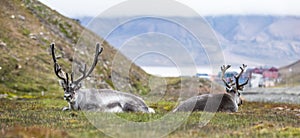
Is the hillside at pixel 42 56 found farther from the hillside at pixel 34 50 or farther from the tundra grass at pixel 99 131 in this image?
the tundra grass at pixel 99 131

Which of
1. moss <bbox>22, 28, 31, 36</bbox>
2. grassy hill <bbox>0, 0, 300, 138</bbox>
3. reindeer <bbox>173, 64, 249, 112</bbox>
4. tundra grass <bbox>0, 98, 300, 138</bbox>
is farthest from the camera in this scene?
moss <bbox>22, 28, 31, 36</bbox>

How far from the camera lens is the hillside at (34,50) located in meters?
68.1

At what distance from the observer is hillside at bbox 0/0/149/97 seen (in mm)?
68062

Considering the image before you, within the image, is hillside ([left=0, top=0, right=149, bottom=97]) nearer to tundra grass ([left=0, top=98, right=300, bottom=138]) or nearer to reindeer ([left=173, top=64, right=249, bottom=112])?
reindeer ([left=173, top=64, right=249, bottom=112])

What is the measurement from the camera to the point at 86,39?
110250 mm

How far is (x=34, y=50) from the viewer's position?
82.9 m

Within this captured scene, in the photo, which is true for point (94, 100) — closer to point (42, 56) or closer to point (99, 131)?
point (99, 131)

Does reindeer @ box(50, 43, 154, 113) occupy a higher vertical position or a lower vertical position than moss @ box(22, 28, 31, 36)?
lower

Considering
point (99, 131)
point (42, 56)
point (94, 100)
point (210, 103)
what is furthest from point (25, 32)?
point (99, 131)

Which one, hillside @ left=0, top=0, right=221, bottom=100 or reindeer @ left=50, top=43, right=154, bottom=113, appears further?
hillside @ left=0, top=0, right=221, bottom=100

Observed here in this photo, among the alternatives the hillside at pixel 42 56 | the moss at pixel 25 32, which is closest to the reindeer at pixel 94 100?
the hillside at pixel 42 56

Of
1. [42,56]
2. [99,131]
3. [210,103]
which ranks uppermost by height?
[42,56]

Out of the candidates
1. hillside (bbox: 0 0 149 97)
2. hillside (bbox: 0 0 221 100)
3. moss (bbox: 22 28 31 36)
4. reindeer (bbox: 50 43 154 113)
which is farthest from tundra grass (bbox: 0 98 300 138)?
moss (bbox: 22 28 31 36)

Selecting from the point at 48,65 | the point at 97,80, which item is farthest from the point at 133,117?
the point at 97,80
